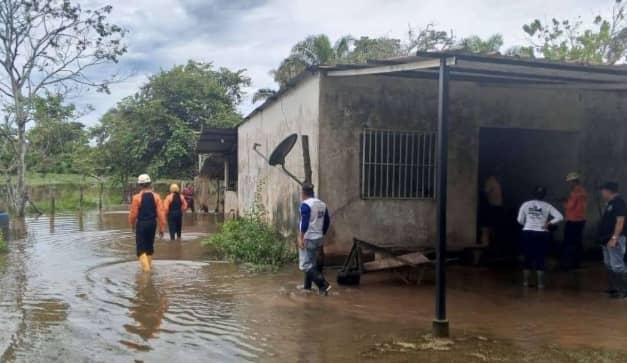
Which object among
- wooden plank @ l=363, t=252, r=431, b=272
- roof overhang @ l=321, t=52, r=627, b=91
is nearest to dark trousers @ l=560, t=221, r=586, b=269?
roof overhang @ l=321, t=52, r=627, b=91

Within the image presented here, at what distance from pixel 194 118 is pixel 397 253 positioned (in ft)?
79.5

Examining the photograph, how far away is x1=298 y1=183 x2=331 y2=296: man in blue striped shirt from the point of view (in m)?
8.19

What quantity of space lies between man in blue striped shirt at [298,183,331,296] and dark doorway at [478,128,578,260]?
485cm

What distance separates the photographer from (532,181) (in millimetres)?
12703

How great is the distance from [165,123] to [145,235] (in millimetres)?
21723

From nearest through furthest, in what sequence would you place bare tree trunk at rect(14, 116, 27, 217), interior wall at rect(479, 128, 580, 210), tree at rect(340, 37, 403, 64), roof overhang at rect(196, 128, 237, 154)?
interior wall at rect(479, 128, 580, 210), bare tree trunk at rect(14, 116, 27, 217), roof overhang at rect(196, 128, 237, 154), tree at rect(340, 37, 403, 64)

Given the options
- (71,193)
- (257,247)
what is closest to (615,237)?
(257,247)

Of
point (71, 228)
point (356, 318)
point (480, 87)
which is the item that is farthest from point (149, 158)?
point (356, 318)

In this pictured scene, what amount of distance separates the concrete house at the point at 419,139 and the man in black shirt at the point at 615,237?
183cm

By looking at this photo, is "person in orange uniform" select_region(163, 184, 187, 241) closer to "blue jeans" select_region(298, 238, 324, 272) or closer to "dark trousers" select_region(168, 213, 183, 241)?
"dark trousers" select_region(168, 213, 183, 241)

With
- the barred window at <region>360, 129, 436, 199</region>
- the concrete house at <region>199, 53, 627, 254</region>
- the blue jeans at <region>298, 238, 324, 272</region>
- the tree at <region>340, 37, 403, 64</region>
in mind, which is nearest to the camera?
the blue jeans at <region>298, 238, 324, 272</region>

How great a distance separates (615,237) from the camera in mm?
8047

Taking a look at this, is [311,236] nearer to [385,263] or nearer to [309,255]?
[309,255]

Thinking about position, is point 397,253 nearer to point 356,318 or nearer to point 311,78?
point 356,318
